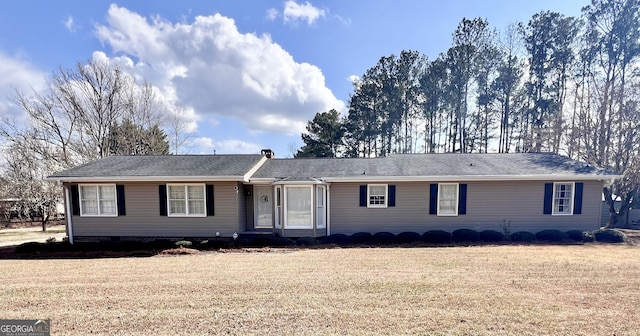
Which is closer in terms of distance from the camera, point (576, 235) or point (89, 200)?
point (576, 235)

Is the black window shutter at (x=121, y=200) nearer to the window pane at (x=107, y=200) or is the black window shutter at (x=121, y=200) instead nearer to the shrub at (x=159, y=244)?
the window pane at (x=107, y=200)

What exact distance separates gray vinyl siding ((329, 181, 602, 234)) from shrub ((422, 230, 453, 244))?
89cm

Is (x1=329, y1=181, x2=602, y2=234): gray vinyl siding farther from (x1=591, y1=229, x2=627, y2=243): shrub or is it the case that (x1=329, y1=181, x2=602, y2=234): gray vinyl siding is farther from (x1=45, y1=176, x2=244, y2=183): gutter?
(x1=45, y1=176, x2=244, y2=183): gutter

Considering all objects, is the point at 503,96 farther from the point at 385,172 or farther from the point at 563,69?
the point at 385,172

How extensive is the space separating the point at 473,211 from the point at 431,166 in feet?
8.44

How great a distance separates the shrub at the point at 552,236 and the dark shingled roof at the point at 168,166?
40.4 ft

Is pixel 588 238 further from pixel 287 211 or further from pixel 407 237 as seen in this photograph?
pixel 287 211

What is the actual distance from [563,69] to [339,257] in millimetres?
22663

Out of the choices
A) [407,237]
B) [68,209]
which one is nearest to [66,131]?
[68,209]

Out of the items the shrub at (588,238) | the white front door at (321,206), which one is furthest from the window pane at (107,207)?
Result: the shrub at (588,238)

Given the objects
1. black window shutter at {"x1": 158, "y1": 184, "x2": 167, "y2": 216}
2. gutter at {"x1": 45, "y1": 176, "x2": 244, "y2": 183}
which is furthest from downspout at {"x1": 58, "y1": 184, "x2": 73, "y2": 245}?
black window shutter at {"x1": 158, "y1": 184, "x2": 167, "y2": 216}

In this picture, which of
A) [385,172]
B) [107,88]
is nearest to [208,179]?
[385,172]

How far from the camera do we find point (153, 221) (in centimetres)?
1141

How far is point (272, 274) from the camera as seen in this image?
21.7 ft
